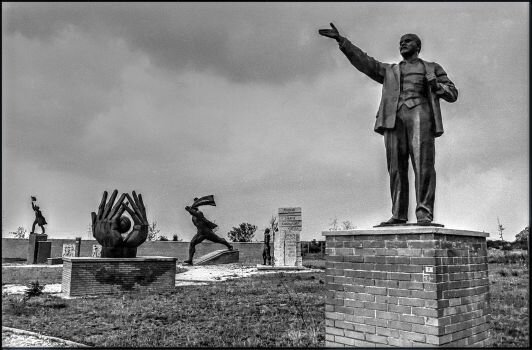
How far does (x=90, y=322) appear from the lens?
22.0ft

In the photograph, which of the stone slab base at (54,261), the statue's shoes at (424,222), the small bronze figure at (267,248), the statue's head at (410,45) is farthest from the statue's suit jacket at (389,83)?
the stone slab base at (54,261)

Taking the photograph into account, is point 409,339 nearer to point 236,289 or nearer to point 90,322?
point 90,322

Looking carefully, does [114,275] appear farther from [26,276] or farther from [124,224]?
[26,276]

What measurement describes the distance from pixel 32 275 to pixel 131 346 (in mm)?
11933

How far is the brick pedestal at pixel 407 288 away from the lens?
3719 millimetres

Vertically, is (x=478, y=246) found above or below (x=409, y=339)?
above

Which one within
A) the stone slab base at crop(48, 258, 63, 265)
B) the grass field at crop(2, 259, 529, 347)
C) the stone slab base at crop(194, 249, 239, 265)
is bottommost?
the grass field at crop(2, 259, 529, 347)

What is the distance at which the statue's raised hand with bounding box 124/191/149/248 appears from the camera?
10695 mm

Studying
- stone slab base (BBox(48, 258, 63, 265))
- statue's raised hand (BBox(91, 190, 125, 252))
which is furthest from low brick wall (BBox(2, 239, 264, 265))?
statue's raised hand (BBox(91, 190, 125, 252))

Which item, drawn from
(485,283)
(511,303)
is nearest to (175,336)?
(485,283)

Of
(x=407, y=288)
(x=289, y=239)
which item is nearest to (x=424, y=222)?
(x=407, y=288)

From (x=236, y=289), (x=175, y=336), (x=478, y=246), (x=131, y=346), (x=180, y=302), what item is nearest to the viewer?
(x=478, y=246)

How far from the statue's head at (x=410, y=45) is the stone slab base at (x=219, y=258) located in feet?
56.1

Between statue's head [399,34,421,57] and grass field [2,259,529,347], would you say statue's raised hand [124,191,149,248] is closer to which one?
grass field [2,259,529,347]
